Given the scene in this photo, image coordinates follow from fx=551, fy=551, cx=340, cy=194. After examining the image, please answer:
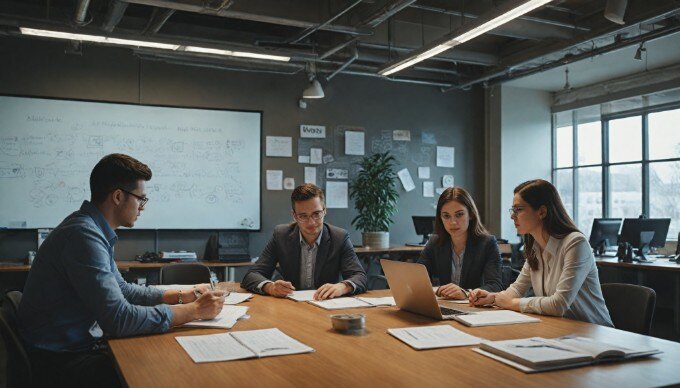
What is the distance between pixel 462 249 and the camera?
317cm

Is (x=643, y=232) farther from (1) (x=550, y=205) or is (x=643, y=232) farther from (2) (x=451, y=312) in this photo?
(2) (x=451, y=312)

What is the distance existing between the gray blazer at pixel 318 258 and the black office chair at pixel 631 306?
1.28 meters

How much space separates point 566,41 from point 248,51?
10.8 ft

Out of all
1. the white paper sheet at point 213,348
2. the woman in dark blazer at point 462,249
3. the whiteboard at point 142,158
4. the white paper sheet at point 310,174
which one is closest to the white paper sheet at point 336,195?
the white paper sheet at point 310,174

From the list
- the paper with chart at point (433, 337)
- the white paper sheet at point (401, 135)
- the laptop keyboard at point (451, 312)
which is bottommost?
the laptop keyboard at point (451, 312)

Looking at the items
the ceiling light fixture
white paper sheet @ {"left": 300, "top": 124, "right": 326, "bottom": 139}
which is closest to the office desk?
the ceiling light fixture

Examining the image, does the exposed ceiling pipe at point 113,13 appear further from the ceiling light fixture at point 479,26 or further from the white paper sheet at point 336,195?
the white paper sheet at point 336,195

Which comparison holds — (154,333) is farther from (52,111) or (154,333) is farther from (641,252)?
(641,252)

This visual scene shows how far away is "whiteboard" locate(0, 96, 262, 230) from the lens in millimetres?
5422

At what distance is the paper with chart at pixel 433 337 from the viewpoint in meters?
1.76

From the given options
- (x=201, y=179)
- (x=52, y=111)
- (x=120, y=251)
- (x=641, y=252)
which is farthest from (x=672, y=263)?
(x=52, y=111)

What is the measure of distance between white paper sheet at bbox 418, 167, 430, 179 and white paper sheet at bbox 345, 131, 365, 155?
88 centimetres

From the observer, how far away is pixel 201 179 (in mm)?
6086

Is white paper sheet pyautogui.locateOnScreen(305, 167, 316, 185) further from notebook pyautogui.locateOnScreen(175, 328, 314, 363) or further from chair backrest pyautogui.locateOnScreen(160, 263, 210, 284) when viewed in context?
notebook pyautogui.locateOnScreen(175, 328, 314, 363)
